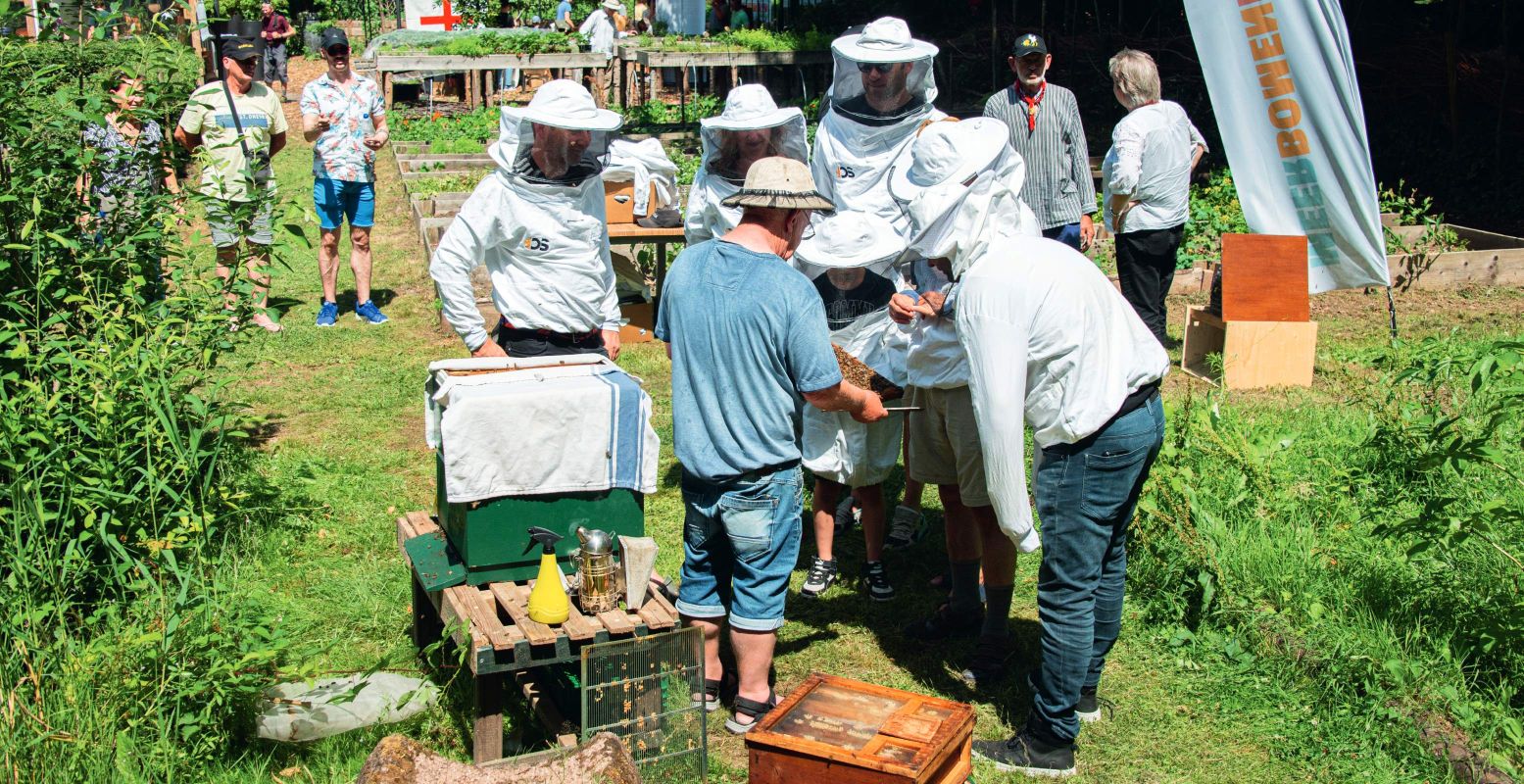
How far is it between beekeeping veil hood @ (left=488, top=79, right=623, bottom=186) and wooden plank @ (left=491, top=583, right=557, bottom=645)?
194 cm

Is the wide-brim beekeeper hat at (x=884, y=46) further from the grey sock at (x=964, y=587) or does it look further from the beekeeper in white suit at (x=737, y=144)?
the grey sock at (x=964, y=587)

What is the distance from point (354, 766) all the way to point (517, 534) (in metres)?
0.92

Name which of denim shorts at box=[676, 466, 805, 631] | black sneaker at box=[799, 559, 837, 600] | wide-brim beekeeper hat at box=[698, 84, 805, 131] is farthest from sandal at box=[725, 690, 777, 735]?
wide-brim beekeeper hat at box=[698, 84, 805, 131]

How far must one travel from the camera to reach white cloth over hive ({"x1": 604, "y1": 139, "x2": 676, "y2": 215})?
8.91 m

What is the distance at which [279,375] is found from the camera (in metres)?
8.77

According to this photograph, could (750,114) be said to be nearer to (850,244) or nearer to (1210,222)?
(850,244)

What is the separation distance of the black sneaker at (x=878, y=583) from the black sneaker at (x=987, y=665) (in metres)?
0.80

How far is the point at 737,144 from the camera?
230 inches

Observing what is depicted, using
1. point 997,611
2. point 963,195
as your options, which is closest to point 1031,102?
point 997,611

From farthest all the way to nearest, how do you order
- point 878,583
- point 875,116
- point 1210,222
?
point 1210,222
point 875,116
point 878,583

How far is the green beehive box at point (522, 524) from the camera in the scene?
4.04 metres

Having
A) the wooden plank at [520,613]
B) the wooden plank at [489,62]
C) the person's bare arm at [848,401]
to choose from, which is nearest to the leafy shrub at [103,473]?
the wooden plank at [520,613]

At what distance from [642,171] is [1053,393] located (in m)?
5.60

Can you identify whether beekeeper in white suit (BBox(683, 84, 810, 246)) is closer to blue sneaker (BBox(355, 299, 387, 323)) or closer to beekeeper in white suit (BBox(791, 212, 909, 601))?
beekeeper in white suit (BBox(791, 212, 909, 601))
